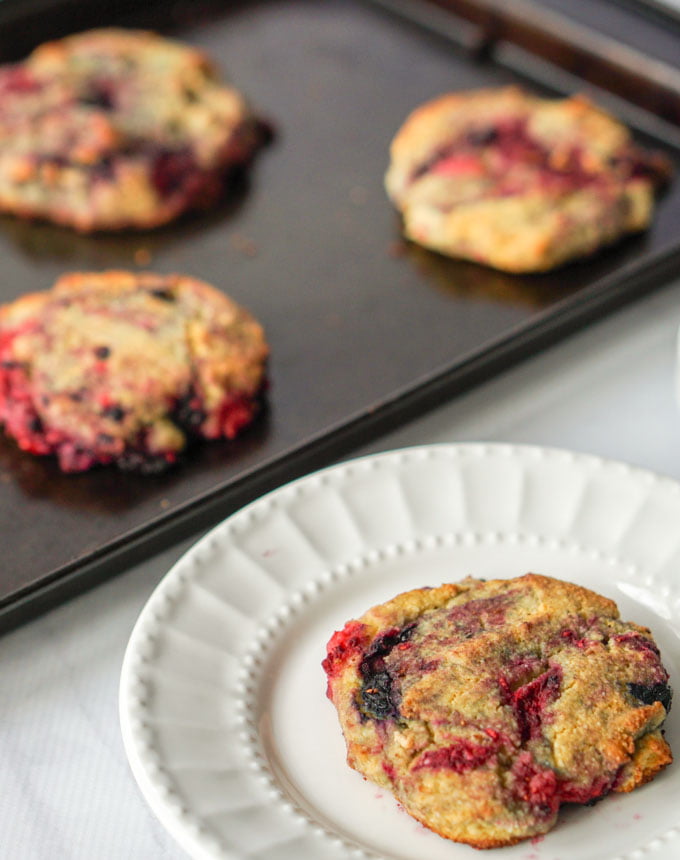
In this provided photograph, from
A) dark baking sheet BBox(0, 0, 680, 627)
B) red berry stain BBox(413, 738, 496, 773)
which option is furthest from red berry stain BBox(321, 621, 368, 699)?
dark baking sheet BBox(0, 0, 680, 627)

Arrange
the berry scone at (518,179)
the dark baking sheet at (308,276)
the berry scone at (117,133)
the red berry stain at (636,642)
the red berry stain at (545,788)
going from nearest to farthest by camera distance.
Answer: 1. the red berry stain at (545,788)
2. the red berry stain at (636,642)
3. the dark baking sheet at (308,276)
4. the berry scone at (518,179)
5. the berry scone at (117,133)

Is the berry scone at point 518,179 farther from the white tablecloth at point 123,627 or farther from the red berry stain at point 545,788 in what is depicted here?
the red berry stain at point 545,788

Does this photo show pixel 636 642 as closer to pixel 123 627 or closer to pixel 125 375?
pixel 123 627

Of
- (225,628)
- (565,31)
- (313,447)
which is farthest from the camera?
(565,31)

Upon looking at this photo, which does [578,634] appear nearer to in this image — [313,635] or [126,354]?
[313,635]

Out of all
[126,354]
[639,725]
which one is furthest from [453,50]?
[639,725]

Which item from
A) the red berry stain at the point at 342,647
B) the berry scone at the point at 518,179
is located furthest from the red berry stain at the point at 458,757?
the berry scone at the point at 518,179

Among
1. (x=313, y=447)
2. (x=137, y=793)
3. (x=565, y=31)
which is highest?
(x=565, y=31)
